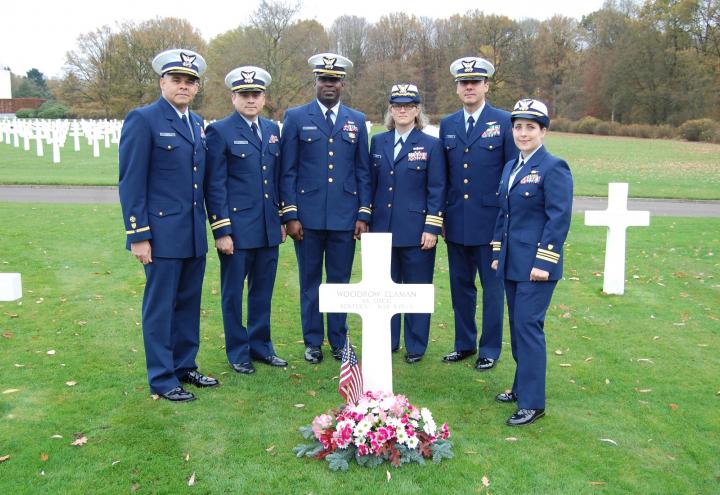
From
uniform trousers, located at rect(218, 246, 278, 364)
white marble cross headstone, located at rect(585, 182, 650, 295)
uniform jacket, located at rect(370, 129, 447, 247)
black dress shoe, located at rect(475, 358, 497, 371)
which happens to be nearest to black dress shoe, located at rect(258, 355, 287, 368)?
uniform trousers, located at rect(218, 246, 278, 364)

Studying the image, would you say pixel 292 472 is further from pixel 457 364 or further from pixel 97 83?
pixel 97 83

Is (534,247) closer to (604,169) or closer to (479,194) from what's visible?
(479,194)

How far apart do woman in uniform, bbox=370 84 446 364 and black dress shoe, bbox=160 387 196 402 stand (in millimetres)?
1962

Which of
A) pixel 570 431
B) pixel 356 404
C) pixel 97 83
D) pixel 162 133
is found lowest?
pixel 570 431

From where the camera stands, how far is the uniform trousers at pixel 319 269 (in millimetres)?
5742

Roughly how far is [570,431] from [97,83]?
5502 cm

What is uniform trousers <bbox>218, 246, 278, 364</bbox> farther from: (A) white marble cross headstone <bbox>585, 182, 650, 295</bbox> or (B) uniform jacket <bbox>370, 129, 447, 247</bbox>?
(A) white marble cross headstone <bbox>585, 182, 650, 295</bbox>

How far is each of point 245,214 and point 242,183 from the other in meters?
0.24

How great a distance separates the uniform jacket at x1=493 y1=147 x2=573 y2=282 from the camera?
14.5 feet

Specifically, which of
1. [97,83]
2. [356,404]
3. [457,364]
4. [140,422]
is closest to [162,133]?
[140,422]

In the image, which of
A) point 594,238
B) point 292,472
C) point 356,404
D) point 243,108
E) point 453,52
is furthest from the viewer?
point 453,52

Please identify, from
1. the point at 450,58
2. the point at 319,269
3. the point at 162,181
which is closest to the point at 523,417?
the point at 319,269

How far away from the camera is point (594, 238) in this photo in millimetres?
12016

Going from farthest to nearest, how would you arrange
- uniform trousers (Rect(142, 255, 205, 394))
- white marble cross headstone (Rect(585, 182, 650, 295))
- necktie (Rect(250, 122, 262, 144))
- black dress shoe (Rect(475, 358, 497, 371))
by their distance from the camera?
white marble cross headstone (Rect(585, 182, 650, 295)) < black dress shoe (Rect(475, 358, 497, 371)) < necktie (Rect(250, 122, 262, 144)) < uniform trousers (Rect(142, 255, 205, 394))
